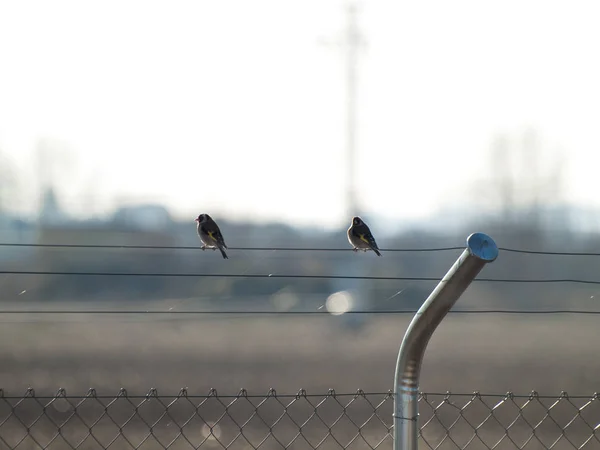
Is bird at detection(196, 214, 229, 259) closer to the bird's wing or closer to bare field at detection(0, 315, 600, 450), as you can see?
the bird's wing

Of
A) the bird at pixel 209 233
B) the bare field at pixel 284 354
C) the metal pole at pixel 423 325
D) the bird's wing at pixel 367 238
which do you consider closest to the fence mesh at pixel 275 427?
the bare field at pixel 284 354

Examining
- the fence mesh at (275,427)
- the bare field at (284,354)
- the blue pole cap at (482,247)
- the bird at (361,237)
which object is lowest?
the bare field at (284,354)

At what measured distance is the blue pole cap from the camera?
6.89 ft

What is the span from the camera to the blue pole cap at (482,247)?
2100 mm

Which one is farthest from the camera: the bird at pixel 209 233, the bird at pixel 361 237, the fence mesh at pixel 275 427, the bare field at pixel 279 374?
the bare field at pixel 279 374

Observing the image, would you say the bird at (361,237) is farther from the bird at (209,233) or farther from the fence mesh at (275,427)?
the fence mesh at (275,427)

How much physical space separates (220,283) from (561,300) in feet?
24.0

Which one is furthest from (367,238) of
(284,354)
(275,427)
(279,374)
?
(284,354)

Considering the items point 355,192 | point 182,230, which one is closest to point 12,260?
point 182,230

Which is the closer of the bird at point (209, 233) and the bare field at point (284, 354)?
the bird at point (209, 233)

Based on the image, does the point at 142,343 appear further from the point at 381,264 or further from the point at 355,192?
the point at 381,264

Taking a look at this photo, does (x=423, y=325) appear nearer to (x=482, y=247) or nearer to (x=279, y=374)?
(x=482, y=247)

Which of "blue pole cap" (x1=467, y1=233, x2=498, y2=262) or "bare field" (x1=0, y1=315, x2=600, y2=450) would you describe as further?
"bare field" (x1=0, y1=315, x2=600, y2=450)

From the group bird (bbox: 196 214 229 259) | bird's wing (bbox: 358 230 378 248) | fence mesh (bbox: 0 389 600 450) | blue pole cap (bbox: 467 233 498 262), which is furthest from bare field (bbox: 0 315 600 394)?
blue pole cap (bbox: 467 233 498 262)
